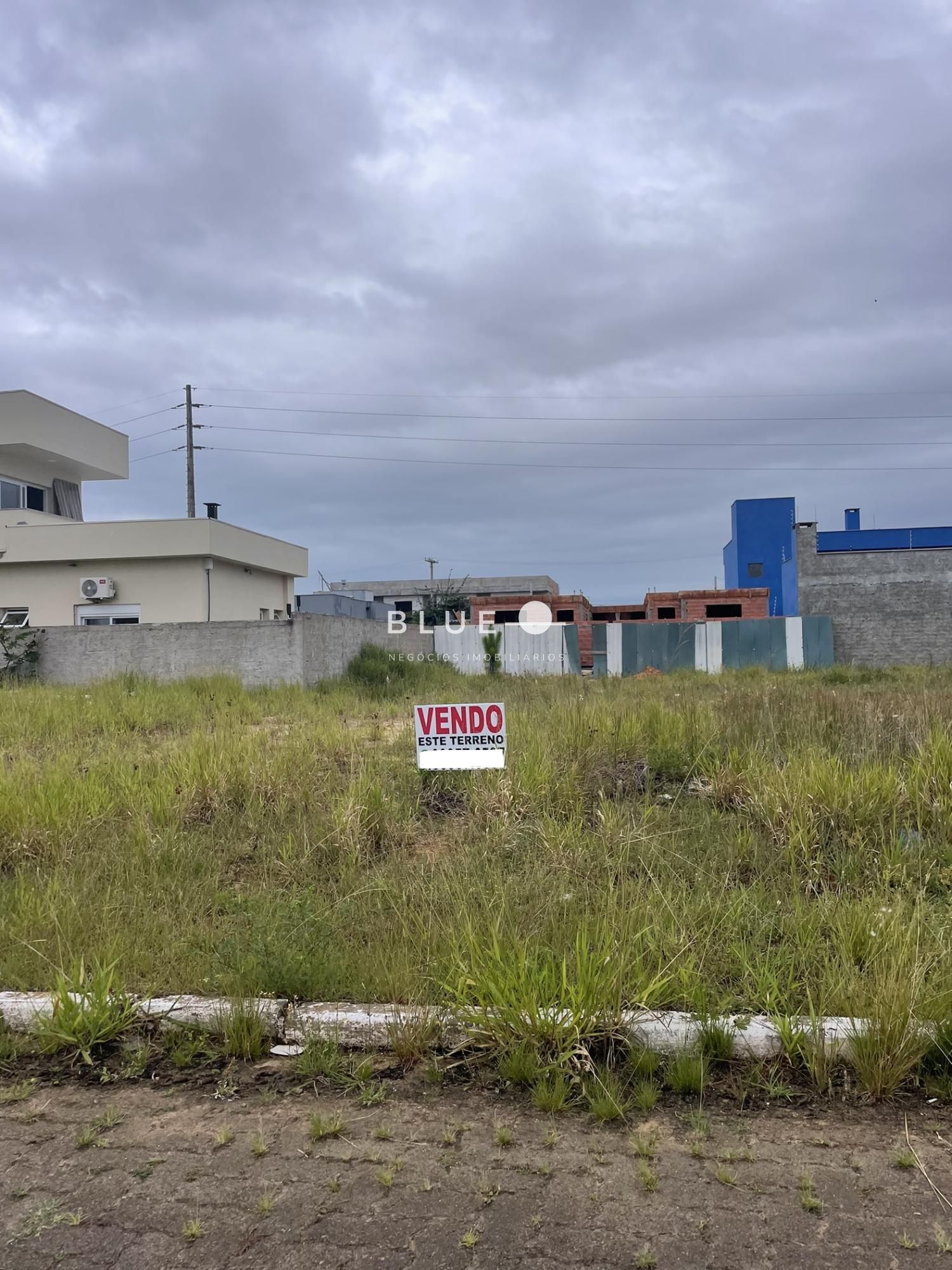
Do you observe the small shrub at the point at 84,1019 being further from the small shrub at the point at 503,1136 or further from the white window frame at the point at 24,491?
the white window frame at the point at 24,491

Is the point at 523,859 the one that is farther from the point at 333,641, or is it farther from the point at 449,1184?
the point at 333,641

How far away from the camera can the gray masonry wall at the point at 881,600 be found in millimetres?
27891

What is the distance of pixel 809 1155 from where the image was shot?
2.79 m

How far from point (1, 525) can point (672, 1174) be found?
2814 cm

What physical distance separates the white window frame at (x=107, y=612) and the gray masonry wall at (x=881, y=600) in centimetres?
2146

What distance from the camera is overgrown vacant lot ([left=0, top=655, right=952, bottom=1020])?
12.4 feet

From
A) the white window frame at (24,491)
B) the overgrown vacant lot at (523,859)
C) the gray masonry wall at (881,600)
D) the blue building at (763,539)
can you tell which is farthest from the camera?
the blue building at (763,539)

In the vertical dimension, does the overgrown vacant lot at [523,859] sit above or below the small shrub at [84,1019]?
above

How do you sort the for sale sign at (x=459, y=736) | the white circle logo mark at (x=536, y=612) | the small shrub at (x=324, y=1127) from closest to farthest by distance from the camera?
1. the small shrub at (x=324, y=1127)
2. the for sale sign at (x=459, y=736)
3. the white circle logo mark at (x=536, y=612)

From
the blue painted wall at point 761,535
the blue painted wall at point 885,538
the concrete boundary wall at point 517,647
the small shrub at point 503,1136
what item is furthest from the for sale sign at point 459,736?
the blue painted wall at point 761,535

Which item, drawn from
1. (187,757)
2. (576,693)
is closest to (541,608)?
(576,693)

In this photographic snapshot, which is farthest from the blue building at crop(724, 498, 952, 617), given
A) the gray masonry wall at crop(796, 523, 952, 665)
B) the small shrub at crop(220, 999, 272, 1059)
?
the small shrub at crop(220, 999, 272, 1059)

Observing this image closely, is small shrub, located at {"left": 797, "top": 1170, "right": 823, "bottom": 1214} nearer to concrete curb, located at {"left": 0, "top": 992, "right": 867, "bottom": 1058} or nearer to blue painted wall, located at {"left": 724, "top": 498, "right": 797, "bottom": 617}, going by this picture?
concrete curb, located at {"left": 0, "top": 992, "right": 867, "bottom": 1058}

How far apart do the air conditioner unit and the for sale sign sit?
22149mm
